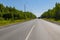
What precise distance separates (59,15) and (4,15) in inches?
1990

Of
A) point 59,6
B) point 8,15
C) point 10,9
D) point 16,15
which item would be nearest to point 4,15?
point 8,15

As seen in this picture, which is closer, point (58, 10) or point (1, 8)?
point (58, 10)

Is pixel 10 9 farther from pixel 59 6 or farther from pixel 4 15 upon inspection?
pixel 59 6

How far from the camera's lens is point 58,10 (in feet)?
293

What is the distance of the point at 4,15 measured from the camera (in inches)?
5054

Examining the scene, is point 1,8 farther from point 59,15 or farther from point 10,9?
point 59,15

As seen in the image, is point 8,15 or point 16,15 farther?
point 16,15

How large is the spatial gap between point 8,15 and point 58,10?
157 feet

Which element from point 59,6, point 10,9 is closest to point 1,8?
point 10,9

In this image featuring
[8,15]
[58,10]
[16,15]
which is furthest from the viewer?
[16,15]

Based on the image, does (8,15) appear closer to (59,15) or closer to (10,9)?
(10,9)

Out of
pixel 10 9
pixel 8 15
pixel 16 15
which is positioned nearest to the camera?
pixel 8 15

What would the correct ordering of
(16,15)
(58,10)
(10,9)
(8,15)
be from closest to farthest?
1. (58,10)
2. (8,15)
3. (16,15)
4. (10,9)

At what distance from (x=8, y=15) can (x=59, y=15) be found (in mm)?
47593
